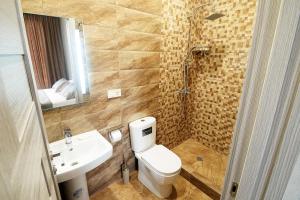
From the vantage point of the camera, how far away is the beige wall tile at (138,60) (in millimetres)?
1706

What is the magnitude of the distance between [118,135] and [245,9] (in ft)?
6.89

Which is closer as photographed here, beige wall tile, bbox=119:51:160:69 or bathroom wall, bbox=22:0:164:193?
bathroom wall, bbox=22:0:164:193

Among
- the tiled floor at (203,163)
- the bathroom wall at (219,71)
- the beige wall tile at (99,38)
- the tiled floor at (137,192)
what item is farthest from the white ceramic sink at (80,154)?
the bathroom wall at (219,71)

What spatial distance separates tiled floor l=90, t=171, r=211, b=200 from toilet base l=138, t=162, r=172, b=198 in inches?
2.1

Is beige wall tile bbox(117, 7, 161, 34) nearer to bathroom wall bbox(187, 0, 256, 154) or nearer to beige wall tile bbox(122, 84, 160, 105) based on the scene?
beige wall tile bbox(122, 84, 160, 105)

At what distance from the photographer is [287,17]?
36 centimetres

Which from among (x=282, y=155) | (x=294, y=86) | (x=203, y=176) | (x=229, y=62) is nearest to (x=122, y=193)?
(x=203, y=176)

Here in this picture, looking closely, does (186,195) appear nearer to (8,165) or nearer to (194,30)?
(8,165)

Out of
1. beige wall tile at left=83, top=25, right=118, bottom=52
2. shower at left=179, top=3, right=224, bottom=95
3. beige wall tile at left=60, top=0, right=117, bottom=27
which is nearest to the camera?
beige wall tile at left=60, top=0, right=117, bottom=27

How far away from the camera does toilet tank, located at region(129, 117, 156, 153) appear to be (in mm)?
1896

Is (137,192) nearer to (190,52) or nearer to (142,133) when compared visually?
(142,133)

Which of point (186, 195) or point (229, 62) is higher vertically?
point (229, 62)

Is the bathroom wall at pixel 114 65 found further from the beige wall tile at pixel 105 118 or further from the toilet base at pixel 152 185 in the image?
the toilet base at pixel 152 185

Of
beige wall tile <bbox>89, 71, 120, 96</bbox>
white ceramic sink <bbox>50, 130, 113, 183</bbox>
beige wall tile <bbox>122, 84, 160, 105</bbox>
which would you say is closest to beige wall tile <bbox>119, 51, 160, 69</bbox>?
beige wall tile <bbox>89, 71, 120, 96</bbox>
